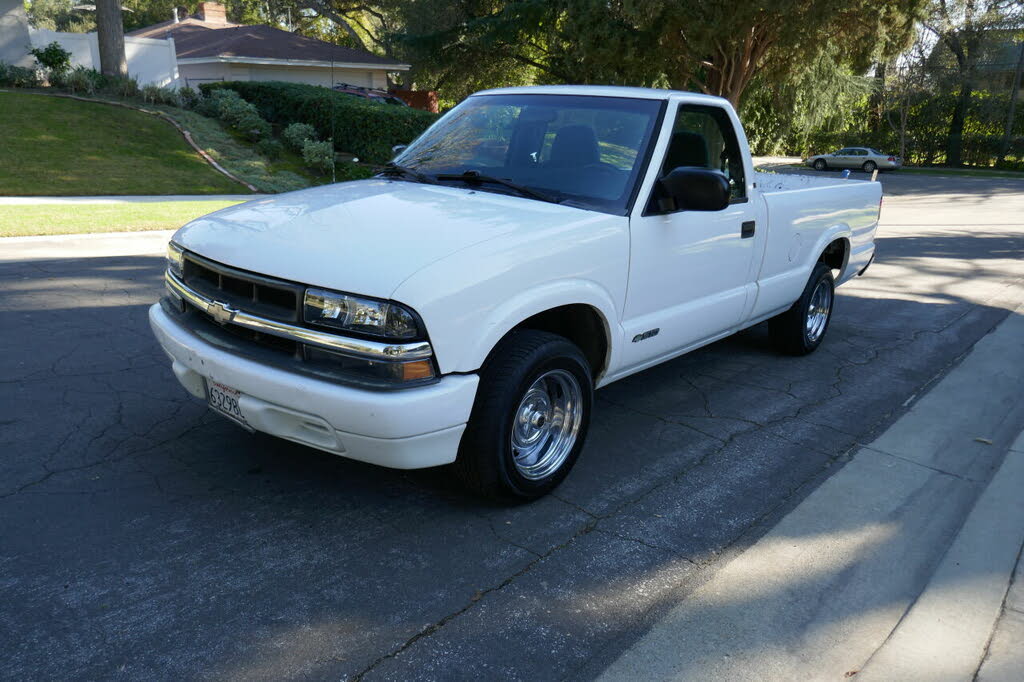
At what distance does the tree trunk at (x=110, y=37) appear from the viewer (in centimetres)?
2231

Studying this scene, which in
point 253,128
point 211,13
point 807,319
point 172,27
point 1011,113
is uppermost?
point 211,13

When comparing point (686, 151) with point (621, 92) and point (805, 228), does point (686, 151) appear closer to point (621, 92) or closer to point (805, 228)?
point (621, 92)

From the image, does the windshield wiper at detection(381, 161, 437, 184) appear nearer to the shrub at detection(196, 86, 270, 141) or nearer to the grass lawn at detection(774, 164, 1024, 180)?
the shrub at detection(196, 86, 270, 141)

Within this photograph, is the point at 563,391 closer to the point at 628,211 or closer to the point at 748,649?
the point at 628,211

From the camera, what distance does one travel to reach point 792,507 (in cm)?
396

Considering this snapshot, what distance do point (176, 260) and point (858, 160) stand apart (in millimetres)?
42227

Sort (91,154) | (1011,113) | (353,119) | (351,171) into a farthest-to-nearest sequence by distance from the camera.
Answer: (1011,113), (353,119), (351,171), (91,154)

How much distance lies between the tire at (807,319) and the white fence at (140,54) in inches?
1137

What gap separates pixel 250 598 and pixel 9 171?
15.9 metres

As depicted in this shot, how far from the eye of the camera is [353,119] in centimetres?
2070

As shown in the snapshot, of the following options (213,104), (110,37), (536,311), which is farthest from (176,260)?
(110,37)

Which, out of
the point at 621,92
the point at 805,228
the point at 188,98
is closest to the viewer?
the point at 621,92

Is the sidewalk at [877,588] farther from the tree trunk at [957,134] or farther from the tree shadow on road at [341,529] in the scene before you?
the tree trunk at [957,134]

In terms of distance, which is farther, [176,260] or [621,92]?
[621,92]
